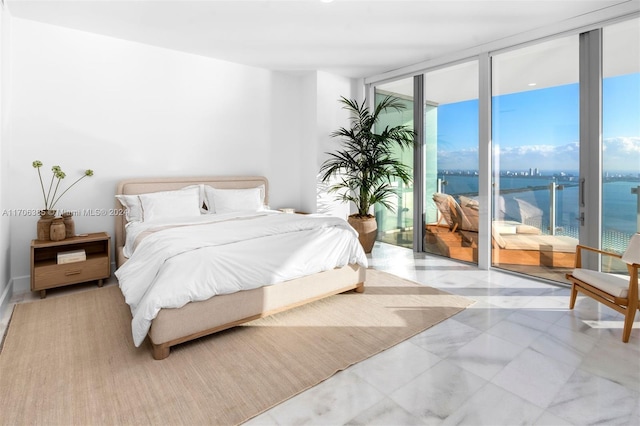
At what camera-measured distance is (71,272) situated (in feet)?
11.5

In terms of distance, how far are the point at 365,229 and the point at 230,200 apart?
1931 millimetres

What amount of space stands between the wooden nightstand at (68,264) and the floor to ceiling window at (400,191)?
3811 mm

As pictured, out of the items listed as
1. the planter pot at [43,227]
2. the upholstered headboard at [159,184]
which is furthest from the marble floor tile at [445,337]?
the planter pot at [43,227]

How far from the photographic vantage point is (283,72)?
17.7 ft

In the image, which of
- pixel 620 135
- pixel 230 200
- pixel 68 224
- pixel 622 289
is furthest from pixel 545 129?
pixel 68 224

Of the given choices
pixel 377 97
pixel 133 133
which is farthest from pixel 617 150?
pixel 133 133

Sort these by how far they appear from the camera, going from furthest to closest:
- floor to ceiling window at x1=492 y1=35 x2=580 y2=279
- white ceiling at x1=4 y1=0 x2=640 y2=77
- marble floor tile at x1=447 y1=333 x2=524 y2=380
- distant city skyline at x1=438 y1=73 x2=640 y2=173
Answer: floor to ceiling window at x1=492 y1=35 x2=580 y2=279 < distant city skyline at x1=438 y1=73 x2=640 y2=173 < white ceiling at x1=4 y1=0 x2=640 y2=77 < marble floor tile at x1=447 y1=333 x2=524 y2=380

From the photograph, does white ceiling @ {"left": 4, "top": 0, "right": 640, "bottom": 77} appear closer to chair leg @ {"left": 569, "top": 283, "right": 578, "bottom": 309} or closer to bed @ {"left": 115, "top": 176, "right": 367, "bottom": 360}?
bed @ {"left": 115, "top": 176, "right": 367, "bottom": 360}

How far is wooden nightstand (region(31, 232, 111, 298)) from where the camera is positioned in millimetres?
3340

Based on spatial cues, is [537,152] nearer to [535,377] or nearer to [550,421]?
[535,377]

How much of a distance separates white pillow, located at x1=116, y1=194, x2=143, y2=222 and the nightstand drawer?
1.62 feet

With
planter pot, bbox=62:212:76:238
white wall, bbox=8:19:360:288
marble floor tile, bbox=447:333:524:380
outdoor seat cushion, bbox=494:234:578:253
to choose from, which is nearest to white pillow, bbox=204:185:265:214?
white wall, bbox=8:19:360:288

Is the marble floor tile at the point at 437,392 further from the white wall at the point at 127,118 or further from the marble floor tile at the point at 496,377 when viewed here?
the white wall at the point at 127,118

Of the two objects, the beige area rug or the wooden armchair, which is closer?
the beige area rug
